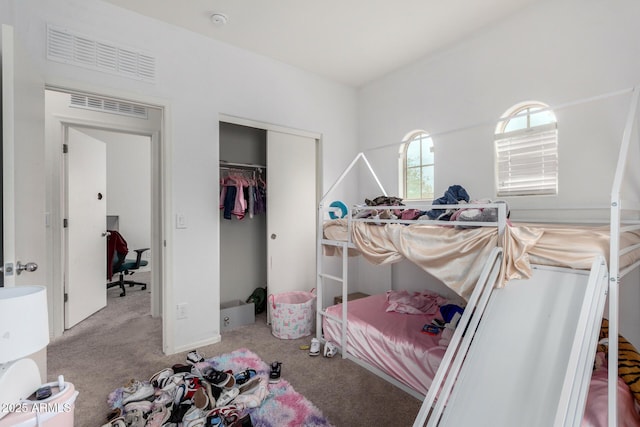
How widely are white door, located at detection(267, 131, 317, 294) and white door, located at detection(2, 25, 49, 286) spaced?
184cm

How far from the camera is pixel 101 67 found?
2244 mm

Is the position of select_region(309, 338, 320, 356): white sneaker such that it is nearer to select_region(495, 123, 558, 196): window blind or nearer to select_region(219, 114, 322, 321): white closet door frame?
select_region(219, 114, 322, 321): white closet door frame

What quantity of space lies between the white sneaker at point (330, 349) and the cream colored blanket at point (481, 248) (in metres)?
0.85

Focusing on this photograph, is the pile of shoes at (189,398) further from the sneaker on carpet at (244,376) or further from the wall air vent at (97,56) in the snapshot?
the wall air vent at (97,56)

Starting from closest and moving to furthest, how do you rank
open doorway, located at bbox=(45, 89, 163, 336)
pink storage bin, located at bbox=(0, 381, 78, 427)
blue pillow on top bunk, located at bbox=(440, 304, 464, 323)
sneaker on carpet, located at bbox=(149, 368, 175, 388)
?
pink storage bin, located at bbox=(0, 381, 78, 427)
sneaker on carpet, located at bbox=(149, 368, 175, 388)
blue pillow on top bunk, located at bbox=(440, 304, 464, 323)
open doorway, located at bbox=(45, 89, 163, 336)

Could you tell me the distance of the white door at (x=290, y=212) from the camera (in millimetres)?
3256

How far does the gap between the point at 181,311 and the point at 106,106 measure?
83.9 inches

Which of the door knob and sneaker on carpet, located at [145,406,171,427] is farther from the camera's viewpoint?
sneaker on carpet, located at [145,406,171,427]

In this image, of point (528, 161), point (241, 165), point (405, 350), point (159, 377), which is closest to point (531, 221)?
point (528, 161)

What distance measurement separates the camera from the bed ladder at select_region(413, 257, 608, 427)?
1.10 meters

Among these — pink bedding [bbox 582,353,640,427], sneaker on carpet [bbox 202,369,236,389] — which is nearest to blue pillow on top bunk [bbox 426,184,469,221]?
pink bedding [bbox 582,353,640,427]

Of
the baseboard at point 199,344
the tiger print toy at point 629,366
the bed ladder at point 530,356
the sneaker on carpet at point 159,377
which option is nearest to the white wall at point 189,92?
the baseboard at point 199,344

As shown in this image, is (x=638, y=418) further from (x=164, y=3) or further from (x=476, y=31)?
(x=164, y=3)

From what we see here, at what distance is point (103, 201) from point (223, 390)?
2932 millimetres
